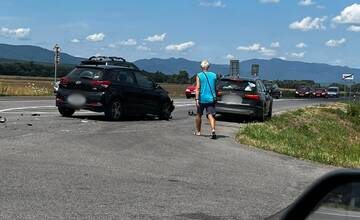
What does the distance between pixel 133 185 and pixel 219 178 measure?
169 centimetres

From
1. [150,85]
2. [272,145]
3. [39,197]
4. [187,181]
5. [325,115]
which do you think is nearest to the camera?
[39,197]

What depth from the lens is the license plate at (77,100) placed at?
17625 mm

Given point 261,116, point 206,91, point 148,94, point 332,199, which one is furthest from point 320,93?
point 332,199

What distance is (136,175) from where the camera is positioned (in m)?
9.22

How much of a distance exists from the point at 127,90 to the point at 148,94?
1176 mm

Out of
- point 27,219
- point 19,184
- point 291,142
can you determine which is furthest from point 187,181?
point 291,142

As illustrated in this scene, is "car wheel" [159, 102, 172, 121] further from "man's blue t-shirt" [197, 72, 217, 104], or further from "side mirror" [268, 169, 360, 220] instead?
"side mirror" [268, 169, 360, 220]

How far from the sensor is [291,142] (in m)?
16.4

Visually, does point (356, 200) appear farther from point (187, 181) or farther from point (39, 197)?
point (187, 181)

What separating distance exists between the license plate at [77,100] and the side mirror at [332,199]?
604 inches

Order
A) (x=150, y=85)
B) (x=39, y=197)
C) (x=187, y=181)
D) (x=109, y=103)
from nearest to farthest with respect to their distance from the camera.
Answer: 1. (x=39, y=197)
2. (x=187, y=181)
3. (x=109, y=103)
4. (x=150, y=85)

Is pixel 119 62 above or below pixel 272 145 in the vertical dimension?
above

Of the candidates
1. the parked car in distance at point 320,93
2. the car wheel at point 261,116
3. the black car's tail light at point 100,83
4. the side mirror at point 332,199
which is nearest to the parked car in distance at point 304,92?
the parked car in distance at point 320,93

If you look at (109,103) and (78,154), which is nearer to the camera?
(78,154)
